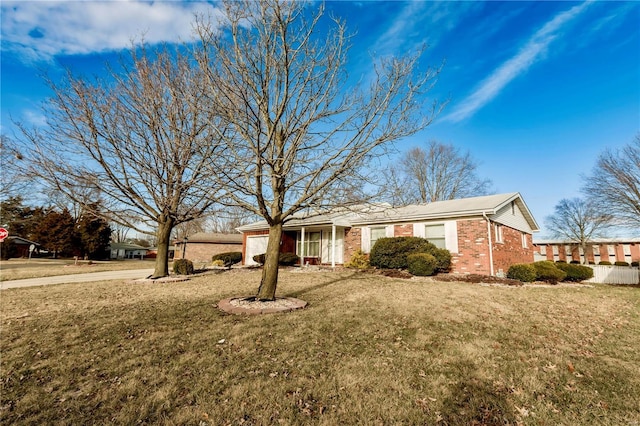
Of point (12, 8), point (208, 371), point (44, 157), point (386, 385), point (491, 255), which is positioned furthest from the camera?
point (491, 255)

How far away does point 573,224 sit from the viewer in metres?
40.3

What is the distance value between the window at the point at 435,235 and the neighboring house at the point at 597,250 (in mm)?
29176

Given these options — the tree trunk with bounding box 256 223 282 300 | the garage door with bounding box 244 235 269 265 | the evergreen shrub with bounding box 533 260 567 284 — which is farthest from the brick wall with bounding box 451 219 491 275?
the garage door with bounding box 244 235 269 265

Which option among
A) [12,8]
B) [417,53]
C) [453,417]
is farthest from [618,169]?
[12,8]

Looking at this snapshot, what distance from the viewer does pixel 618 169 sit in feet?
74.5

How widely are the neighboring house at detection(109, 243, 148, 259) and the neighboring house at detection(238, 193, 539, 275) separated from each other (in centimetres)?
4724

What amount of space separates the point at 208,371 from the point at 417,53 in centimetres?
691

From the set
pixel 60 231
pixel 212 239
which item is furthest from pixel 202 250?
pixel 60 231

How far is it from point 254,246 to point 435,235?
1364 cm

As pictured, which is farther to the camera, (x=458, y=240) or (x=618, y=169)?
(x=618, y=169)

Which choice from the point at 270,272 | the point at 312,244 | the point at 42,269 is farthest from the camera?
the point at 312,244

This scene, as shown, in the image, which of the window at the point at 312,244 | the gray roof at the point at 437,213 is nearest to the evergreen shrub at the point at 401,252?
the gray roof at the point at 437,213

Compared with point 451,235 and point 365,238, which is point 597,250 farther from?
point 365,238

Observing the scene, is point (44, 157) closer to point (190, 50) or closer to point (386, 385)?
point (190, 50)
